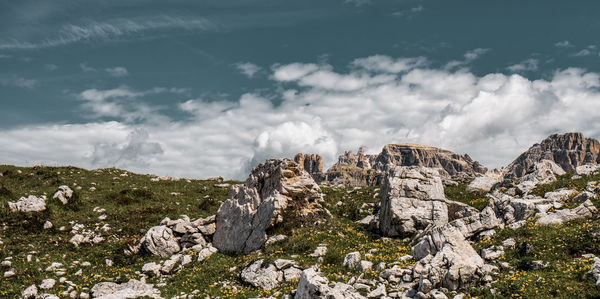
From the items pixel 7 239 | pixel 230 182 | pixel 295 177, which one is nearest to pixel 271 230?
pixel 295 177

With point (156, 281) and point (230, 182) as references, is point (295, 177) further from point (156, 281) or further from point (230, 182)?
point (230, 182)

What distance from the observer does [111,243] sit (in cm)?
2928

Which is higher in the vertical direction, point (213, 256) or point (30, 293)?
point (213, 256)

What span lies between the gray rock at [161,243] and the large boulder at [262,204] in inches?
127

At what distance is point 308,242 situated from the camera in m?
25.1

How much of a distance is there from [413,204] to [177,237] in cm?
1957

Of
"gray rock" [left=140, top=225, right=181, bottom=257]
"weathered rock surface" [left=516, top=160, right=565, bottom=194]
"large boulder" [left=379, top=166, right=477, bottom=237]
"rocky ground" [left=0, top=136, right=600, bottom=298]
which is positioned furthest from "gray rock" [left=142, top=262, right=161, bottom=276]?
"weathered rock surface" [left=516, top=160, right=565, bottom=194]

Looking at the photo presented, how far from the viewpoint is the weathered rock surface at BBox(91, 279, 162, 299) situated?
19812 mm

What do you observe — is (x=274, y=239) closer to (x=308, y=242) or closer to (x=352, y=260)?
(x=308, y=242)

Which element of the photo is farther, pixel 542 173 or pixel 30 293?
pixel 542 173

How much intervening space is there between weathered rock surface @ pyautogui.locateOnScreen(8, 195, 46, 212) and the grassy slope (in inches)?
27.0

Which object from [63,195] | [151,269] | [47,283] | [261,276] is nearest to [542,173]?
[261,276]

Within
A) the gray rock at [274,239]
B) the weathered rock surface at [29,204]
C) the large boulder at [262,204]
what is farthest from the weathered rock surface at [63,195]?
the gray rock at [274,239]

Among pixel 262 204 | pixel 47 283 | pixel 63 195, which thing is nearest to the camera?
pixel 47 283
